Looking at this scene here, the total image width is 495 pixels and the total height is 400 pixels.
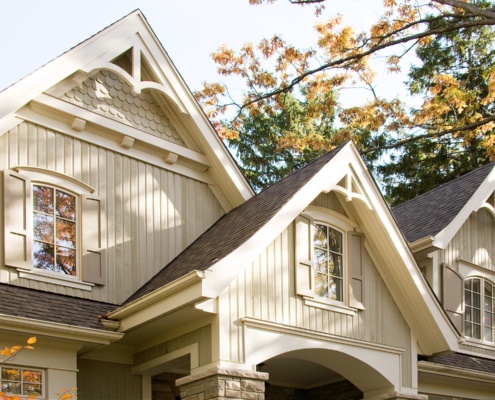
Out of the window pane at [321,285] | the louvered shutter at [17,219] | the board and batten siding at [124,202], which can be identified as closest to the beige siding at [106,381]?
the board and batten siding at [124,202]

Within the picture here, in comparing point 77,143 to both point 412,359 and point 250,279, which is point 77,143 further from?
point 412,359

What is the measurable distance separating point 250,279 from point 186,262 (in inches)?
50.8

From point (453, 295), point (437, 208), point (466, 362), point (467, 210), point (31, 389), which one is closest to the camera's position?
point (31, 389)

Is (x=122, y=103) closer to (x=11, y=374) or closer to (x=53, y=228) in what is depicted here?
(x=53, y=228)

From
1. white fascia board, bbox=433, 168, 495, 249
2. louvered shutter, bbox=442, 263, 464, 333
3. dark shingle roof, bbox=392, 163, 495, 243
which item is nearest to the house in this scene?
louvered shutter, bbox=442, 263, 464, 333

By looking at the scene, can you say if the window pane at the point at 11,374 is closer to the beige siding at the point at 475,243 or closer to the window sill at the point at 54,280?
the window sill at the point at 54,280

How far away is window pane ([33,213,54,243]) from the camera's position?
1064 centimetres

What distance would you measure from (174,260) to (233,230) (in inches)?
48.5

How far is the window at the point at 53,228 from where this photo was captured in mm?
10273

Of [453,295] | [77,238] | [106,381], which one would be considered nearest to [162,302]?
[106,381]

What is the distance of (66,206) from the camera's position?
432 inches

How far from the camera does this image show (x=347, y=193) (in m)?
11.3

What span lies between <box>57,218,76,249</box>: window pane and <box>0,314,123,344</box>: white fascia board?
1.62 meters

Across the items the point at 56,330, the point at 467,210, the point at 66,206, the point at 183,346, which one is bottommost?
the point at 183,346
